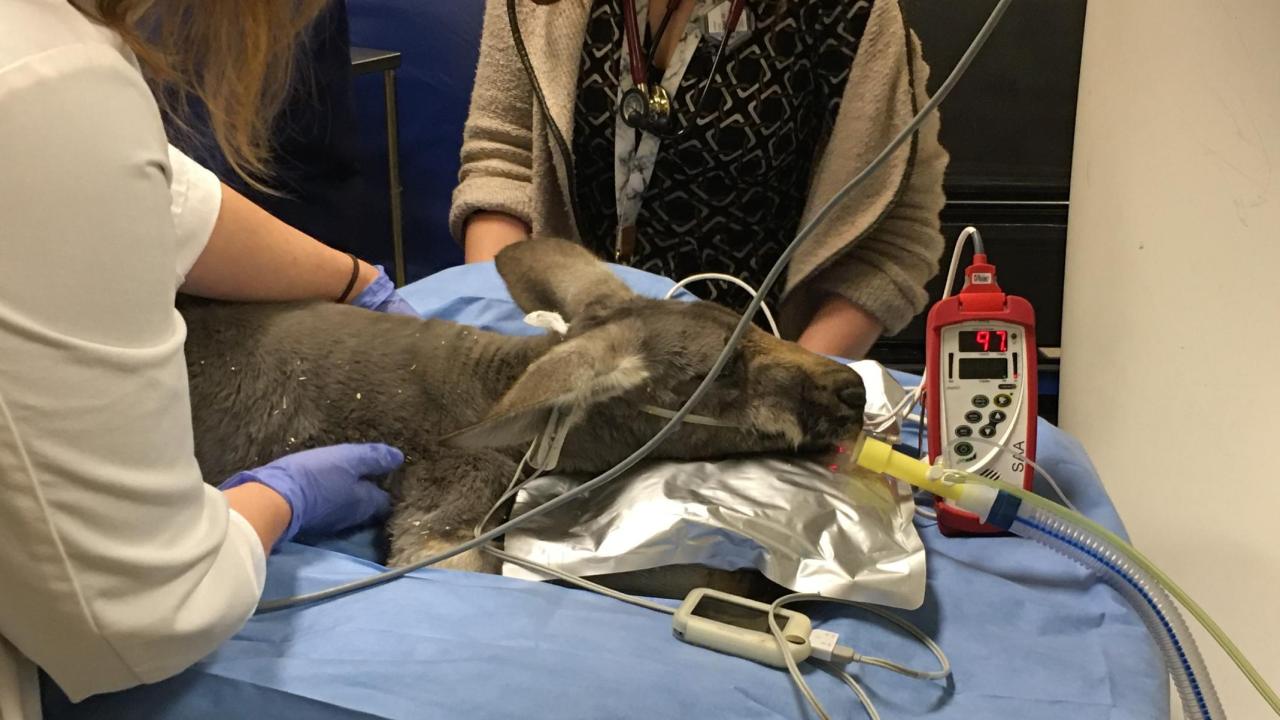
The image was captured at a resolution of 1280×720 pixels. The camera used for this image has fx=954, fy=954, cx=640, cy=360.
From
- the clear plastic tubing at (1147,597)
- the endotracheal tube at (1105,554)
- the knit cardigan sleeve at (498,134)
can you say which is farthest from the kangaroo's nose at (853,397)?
the knit cardigan sleeve at (498,134)

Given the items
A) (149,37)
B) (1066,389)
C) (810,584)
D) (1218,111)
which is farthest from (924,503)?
(1066,389)

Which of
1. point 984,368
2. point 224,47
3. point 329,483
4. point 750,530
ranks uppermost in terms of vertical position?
point 224,47

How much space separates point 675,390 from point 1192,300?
0.77 metres

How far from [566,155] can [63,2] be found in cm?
88

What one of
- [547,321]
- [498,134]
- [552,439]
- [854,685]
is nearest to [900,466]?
[854,685]

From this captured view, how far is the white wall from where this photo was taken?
43.1 inches

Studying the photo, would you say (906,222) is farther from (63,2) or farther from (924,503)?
(63,2)

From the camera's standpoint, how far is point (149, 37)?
2.52 ft

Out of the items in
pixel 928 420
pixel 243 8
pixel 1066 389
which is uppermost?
pixel 243 8

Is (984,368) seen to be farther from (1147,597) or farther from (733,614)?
(733,614)

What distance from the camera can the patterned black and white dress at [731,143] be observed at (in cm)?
140

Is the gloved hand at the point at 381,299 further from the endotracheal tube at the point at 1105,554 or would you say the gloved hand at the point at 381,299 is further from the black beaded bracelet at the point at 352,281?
the endotracheal tube at the point at 1105,554

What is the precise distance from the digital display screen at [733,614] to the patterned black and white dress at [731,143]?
2.58 feet

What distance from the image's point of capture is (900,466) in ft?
3.01
